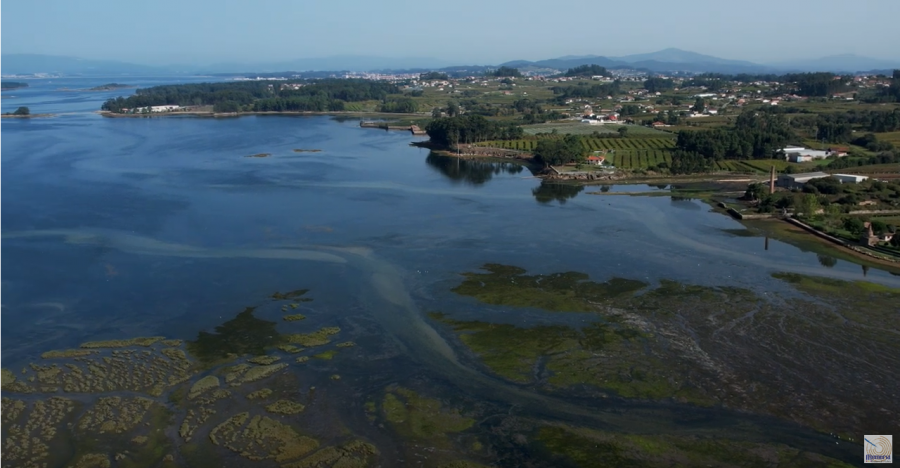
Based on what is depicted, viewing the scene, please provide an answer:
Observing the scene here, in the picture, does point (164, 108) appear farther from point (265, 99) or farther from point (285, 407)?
point (285, 407)

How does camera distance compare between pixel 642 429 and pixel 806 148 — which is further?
pixel 806 148

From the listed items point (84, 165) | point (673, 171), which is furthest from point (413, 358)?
point (84, 165)

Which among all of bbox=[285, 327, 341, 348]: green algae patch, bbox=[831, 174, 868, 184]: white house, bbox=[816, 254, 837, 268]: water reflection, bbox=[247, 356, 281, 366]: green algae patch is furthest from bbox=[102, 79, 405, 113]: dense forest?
bbox=[247, 356, 281, 366]: green algae patch

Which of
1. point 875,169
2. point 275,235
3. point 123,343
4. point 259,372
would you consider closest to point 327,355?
point 259,372

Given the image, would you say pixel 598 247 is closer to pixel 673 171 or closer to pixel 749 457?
pixel 749 457

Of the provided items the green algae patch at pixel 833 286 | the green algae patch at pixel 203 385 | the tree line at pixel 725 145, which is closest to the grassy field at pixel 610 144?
the tree line at pixel 725 145

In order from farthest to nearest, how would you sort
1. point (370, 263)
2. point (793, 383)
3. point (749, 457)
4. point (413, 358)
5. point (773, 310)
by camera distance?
point (370, 263) < point (773, 310) < point (413, 358) < point (793, 383) < point (749, 457)

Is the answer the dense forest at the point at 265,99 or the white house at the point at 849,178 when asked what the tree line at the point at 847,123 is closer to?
the white house at the point at 849,178
